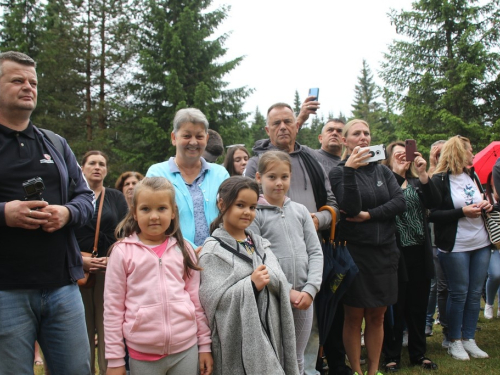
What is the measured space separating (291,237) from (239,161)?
260 centimetres

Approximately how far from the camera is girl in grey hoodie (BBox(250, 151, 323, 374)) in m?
3.31

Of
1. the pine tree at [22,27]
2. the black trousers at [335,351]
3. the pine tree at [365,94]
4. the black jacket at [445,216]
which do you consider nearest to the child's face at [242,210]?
the black trousers at [335,351]

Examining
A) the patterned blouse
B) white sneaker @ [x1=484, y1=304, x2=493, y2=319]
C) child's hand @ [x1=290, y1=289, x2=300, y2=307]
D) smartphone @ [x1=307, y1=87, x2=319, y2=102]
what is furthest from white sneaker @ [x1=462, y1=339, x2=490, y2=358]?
smartphone @ [x1=307, y1=87, x2=319, y2=102]

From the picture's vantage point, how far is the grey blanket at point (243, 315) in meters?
2.70

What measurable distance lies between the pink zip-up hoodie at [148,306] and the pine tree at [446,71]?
→ 16.8 metres

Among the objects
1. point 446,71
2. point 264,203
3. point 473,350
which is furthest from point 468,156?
point 446,71

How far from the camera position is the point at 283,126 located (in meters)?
3.93

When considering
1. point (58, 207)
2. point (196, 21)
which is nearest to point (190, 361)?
point (58, 207)

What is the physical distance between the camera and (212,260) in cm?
291

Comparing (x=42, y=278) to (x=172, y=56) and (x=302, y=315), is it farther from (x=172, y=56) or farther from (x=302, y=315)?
(x=172, y=56)

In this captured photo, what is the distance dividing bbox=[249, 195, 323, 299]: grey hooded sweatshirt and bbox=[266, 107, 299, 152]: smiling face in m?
0.66

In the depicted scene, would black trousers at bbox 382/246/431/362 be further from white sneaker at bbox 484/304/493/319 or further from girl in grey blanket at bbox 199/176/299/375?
white sneaker at bbox 484/304/493/319

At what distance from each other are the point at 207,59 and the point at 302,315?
741 inches

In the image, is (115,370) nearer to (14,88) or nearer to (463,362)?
(14,88)
